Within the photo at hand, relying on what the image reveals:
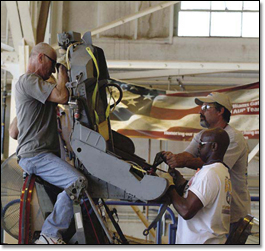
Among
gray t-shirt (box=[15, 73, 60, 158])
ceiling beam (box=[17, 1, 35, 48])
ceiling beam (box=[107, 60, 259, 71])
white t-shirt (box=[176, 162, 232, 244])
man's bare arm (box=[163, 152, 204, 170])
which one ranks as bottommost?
white t-shirt (box=[176, 162, 232, 244])

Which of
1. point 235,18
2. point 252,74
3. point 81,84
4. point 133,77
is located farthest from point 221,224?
point 235,18

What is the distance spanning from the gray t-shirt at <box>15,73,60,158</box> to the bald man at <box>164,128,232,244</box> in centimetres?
113

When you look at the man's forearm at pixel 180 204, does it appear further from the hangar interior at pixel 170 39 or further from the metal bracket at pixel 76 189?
the hangar interior at pixel 170 39

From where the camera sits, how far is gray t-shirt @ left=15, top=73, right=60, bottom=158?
3826 mm

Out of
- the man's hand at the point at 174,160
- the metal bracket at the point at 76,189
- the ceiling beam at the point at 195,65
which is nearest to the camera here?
the metal bracket at the point at 76,189

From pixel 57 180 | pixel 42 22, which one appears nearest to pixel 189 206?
pixel 57 180

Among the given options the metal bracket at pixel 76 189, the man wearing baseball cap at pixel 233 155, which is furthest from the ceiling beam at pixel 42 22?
the metal bracket at pixel 76 189

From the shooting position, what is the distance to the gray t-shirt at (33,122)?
383 cm

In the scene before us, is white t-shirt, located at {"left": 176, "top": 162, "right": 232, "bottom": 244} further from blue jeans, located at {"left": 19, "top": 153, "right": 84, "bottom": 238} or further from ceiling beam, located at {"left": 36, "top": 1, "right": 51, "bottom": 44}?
ceiling beam, located at {"left": 36, "top": 1, "right": 51, "bottom": 44}

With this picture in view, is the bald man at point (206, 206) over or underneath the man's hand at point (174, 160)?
underneath

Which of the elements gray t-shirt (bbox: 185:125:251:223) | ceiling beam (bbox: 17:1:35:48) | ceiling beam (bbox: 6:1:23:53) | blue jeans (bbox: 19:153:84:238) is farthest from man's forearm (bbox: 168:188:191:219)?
ceiling beam (bbox: 6:1:23:53)

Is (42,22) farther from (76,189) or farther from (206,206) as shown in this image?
(206,206)

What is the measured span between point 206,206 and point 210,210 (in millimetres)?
39

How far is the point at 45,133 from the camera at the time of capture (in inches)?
153
